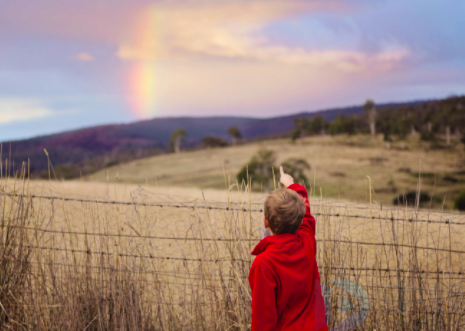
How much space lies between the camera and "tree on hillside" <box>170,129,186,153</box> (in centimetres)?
8219

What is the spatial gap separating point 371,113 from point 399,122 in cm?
746

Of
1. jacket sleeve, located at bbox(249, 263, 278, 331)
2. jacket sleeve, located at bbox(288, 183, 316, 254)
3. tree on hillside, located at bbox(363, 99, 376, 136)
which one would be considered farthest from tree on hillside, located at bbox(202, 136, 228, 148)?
jacket sleeve, located at bbox(249, 263, 278, 331)

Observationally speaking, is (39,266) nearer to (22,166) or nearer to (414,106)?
(22,166)

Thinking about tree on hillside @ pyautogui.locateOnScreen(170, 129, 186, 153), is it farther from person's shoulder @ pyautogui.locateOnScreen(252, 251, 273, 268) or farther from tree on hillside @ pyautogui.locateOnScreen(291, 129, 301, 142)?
person's shoulder @ pyautogui.locateOnScreen(252, 251, 273, 268)

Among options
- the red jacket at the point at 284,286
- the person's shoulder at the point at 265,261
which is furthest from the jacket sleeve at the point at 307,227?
the person's shoulder at the point at 265,261

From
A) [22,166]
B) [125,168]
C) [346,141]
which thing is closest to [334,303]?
[22,166]

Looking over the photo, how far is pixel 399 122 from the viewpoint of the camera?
7119cm

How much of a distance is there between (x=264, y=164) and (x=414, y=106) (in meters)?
62.7

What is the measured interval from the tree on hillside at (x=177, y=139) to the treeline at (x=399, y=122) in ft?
71.2

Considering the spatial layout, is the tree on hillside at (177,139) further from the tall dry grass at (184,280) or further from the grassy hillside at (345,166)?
the tall dry grass at (184,280)

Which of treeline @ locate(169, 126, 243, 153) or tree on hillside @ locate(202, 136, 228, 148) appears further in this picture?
treeline @ locate(169, 126, 243, 153)

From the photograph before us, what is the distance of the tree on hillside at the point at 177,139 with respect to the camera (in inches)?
3236

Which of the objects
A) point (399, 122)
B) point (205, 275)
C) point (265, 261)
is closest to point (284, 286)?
point (265, 261)

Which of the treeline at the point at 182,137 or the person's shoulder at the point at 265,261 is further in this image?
the treeline at the point at 182,137
